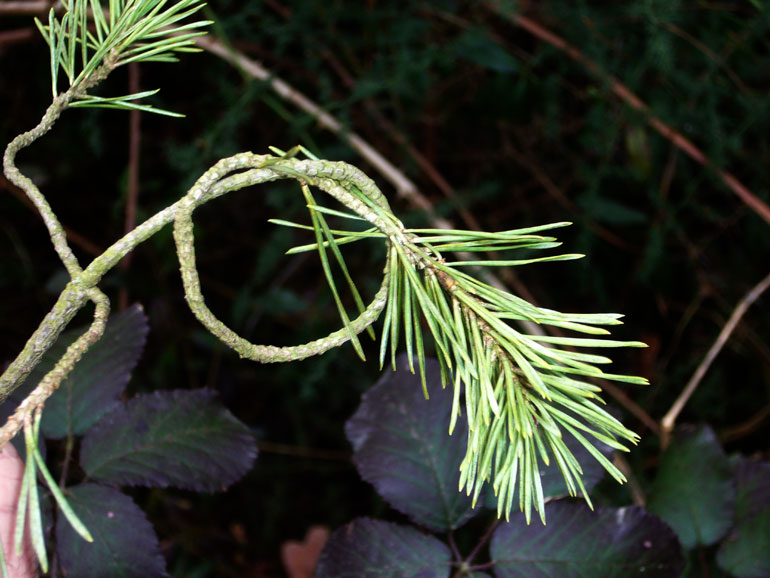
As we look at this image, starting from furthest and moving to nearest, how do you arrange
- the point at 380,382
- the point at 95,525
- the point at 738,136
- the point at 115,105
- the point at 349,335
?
1. the point at 738,136
2. the point at 380,382
3. the point at 95,525
4. the point at 115,105
5. the point at 349,335

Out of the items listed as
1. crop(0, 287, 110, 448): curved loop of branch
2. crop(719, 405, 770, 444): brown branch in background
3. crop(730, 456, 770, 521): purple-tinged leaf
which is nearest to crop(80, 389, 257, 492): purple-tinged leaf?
crop(0, 287, 110, 448): curved loop of branch

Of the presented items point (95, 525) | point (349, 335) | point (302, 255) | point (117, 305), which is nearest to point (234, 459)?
point (95, 525)

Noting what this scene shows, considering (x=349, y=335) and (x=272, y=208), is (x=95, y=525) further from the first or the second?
(x=272, y=208)

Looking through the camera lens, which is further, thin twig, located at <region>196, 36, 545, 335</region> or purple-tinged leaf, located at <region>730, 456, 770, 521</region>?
thin twig, located at <region>196, 36, 545, 335</region>

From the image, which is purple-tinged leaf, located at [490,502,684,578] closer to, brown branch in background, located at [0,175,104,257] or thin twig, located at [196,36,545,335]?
thin twig, located at [196,36,545,335]

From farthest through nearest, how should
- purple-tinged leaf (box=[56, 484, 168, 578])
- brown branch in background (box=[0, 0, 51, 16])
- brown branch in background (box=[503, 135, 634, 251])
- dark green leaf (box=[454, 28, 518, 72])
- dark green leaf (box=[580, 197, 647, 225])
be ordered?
1. brown branch in background (box=[503, 135, 634, 251])
2. dark green leaf (box=[580, 197, 647, 225])
3. dark green leaf (box=[454, 28, 518, 72])
4. brown branch in background (box=[0, 0, 51, 16])
5. purple-tinged leaf (box=[56, 484, 168, 578])

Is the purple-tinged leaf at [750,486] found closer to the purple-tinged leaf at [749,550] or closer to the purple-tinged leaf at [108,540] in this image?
the purple-tinged leaf at [749,550]

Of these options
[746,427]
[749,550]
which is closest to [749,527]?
[749,550]

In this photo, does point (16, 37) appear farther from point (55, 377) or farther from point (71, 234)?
point (55, 377)
